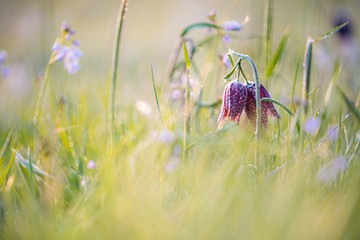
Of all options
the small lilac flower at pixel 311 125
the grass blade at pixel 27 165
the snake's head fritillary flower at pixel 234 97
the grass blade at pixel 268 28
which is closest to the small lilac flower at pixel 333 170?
the small lilac flower at pixel 311 125

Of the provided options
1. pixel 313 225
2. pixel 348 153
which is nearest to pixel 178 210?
pixel 313 225

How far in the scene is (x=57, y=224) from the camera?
0.77 m

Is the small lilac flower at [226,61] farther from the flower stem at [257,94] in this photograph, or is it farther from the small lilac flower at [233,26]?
the flower stem at [257,94]

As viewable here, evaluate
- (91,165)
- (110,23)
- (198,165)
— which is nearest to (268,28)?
(198,165)

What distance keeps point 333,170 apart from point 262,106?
26 centimetres

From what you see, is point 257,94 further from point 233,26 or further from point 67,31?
point 67,31

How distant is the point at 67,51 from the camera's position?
52.7 inches

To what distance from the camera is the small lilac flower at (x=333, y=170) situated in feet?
2.86

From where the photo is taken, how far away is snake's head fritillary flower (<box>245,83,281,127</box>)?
102 centimetres

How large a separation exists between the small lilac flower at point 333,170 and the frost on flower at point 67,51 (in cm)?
93

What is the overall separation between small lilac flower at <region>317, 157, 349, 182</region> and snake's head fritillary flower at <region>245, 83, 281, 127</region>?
200mm

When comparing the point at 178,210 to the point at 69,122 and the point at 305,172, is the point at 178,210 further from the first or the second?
the point at 69,122

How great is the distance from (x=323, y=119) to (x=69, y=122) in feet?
2.95

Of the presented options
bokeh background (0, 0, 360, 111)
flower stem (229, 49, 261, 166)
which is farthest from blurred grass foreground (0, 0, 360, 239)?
bokeh background (0, 0, 360, 111)
